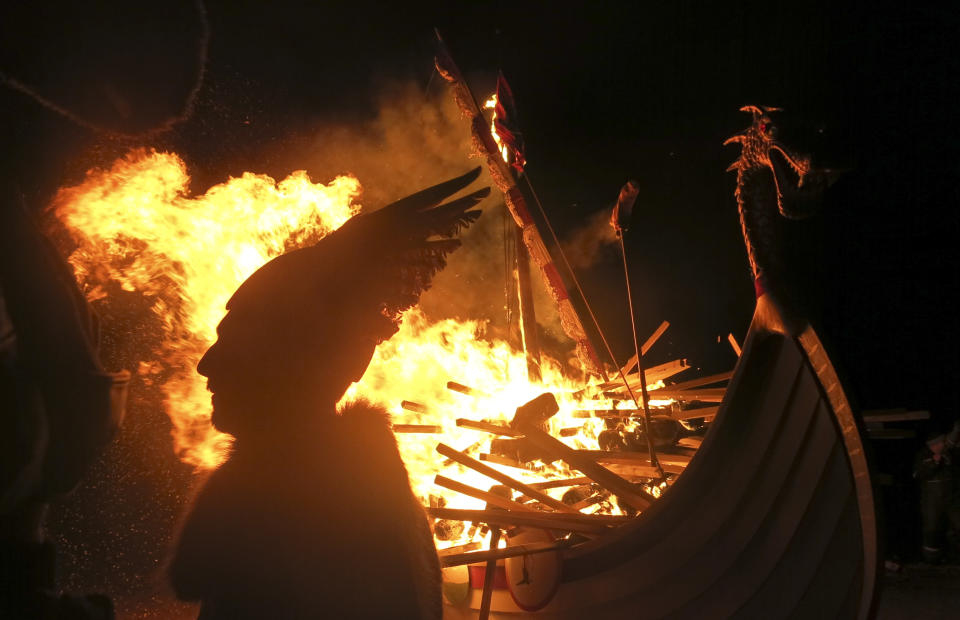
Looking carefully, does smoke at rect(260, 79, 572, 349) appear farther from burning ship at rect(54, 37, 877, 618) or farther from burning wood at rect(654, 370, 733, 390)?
burning wood at rect(654, 370, 733, 390)

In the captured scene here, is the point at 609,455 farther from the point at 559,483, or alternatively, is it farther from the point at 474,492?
the point at 474,492

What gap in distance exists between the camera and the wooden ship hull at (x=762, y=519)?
8.18 ft

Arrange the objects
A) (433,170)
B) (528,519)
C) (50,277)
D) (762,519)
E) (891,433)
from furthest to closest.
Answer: (433,170), (891,433), (528,519), (762,519), (50,277)

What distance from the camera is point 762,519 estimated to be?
2.83 meters

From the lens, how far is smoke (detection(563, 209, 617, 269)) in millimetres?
8891

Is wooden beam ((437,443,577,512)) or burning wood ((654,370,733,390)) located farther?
burning wood ((654,370,733,390))

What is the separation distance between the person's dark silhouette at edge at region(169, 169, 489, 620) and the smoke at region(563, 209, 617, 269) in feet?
24.2

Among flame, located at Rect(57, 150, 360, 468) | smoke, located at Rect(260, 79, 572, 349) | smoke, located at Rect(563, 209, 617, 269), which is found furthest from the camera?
smoke, located at Rect(563, 209, 617, 269)

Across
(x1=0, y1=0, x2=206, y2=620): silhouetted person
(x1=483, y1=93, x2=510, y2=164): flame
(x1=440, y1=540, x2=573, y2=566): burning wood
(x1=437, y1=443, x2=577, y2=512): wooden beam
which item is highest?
(x1=483, y1=93, x2=510, y2=164): flame

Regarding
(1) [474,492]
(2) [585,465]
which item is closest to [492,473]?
(1) [474,492]

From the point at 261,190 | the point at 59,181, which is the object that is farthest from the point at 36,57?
the point at 261,190

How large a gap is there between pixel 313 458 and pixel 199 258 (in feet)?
11.5

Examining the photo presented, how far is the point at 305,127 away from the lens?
19.7ft

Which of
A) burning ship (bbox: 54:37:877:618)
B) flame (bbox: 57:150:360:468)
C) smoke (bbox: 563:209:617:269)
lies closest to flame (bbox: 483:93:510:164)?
burning ship (bbox: 54:37:877:618)
